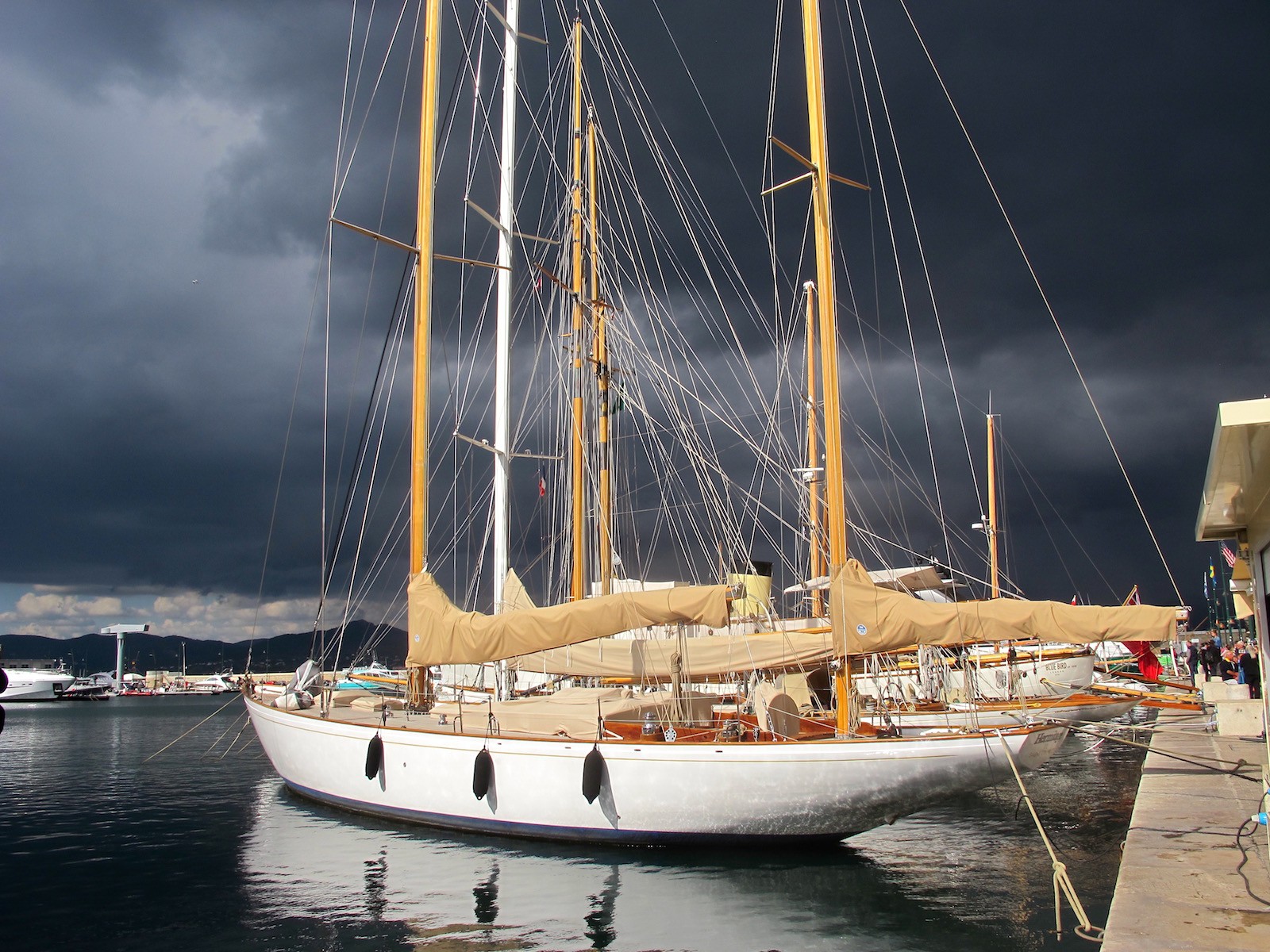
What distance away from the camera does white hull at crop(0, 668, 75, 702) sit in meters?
123

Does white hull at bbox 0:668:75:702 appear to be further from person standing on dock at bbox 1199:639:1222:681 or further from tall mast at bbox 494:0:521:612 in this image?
person standing on dock at bbox 1199:639:1222:681

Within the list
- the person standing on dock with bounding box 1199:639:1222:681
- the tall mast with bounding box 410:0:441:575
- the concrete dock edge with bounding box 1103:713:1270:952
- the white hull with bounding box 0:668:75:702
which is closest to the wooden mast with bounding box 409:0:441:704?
the tall mast with bounding box 410:0:441:575

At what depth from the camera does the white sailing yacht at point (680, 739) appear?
1434cm

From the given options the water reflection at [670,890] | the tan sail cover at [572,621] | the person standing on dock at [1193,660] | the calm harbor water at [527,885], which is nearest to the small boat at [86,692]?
the calm harbor water at [527,885]

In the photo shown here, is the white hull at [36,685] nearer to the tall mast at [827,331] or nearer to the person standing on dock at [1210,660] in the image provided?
the person standing on dock at [1210,660]

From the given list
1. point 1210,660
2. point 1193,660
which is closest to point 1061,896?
point 1210,660

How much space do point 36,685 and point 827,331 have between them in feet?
467

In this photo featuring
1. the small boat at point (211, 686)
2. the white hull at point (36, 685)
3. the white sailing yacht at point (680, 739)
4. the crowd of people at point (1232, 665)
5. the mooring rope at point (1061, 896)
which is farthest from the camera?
the small boat at point (211, 686)

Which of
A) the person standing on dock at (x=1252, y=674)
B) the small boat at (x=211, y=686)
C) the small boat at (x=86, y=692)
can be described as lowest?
the small boat at (x=211, y=686)

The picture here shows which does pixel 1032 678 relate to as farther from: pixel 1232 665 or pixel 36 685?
pixel 36 685

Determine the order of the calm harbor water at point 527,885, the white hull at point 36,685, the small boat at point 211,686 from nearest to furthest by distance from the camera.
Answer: the calm harbor water at point 527,885
the white hull at point 36,685
the small boat at point 211,686

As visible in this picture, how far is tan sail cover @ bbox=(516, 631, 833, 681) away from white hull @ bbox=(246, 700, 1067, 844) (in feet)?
9.68

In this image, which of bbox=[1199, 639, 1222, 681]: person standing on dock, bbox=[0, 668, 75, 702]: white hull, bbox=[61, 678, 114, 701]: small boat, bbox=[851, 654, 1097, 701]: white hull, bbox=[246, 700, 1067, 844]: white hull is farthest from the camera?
bbox=[61, 678, 114, 701]: small boat

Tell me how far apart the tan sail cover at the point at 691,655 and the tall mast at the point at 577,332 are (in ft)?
24.2
